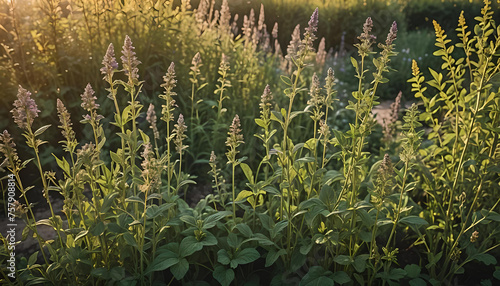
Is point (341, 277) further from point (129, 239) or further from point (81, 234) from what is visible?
point (81, 234)

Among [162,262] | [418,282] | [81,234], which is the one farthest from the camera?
[418,282]

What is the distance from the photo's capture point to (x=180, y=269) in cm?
183

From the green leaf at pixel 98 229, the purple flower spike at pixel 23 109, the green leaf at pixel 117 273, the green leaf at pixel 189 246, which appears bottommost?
the green leaf at pixel 117 273

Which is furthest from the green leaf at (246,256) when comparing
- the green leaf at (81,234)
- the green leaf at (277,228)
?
the green leaf at (81,234)

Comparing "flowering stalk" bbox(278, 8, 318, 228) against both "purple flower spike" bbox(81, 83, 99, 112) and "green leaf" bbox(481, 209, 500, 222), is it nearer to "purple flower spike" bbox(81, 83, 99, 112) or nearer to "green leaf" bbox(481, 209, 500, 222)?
"purple flower spike" bbox(81, 83, 99, 112)

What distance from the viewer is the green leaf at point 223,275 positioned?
186cm

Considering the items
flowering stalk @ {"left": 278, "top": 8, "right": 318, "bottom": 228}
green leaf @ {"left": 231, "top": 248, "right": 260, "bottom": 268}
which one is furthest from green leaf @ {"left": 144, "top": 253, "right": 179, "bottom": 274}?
flowering stalk @ {"left": 278, "top": 8, "right": 318, "bottom": 228}

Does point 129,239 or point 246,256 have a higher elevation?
point 129,239

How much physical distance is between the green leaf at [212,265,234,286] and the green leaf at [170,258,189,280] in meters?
0.15

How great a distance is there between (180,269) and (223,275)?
20cm

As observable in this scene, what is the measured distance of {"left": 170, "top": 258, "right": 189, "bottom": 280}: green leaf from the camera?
181cm

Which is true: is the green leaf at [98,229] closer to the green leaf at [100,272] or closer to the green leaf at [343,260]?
the green leaf at [100,272]

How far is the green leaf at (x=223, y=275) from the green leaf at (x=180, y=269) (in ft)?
0.50

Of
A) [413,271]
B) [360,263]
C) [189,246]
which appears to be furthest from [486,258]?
[189,246]
